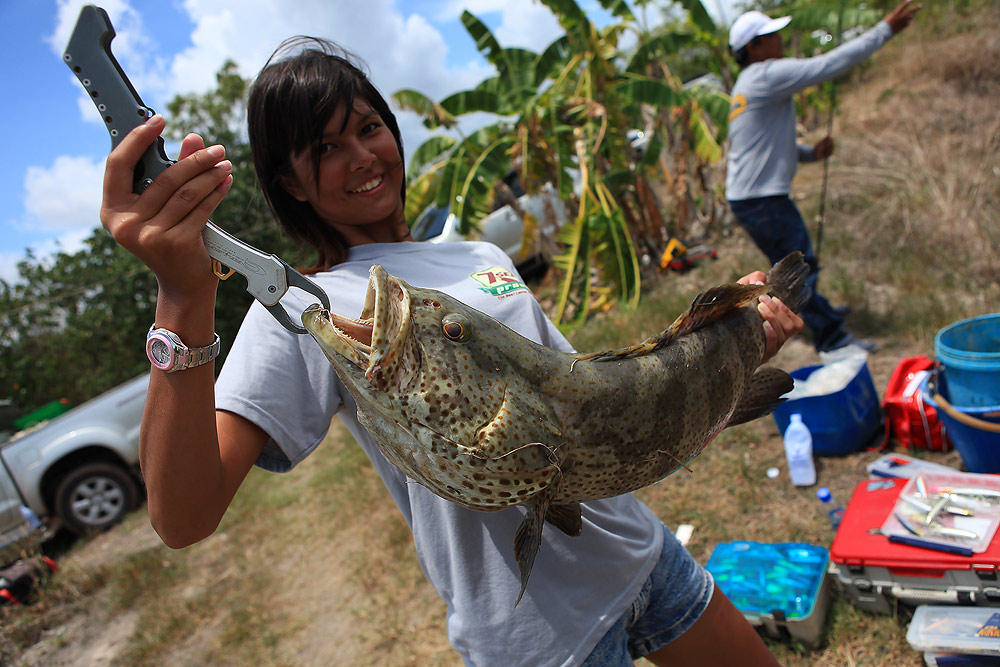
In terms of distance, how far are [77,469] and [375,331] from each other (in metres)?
9.05

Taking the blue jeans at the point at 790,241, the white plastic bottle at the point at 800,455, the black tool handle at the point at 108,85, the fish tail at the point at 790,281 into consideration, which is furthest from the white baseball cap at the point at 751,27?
the black tool handle at the point at 108,85

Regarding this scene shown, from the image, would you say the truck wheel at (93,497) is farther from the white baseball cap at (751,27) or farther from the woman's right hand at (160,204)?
the white baseball cap at (751,27)

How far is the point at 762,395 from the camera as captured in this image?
1.85 m

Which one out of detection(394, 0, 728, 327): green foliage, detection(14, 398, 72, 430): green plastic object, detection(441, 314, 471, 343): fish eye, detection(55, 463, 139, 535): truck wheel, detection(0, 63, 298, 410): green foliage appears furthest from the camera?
detection(0, 63, 298, 410): green foliage

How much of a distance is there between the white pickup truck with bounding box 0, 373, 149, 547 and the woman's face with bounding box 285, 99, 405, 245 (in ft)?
26.4

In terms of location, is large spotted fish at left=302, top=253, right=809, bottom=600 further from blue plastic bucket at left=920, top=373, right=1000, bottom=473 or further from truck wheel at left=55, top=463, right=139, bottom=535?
truck wheel at left=55, top=463, right=139, bottom=535

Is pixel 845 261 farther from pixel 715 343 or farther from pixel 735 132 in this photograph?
pixel 715 343

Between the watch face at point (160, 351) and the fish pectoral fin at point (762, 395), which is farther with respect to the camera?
the fish pectoral fin at point (762, 395)

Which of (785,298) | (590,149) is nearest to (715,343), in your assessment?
(785,298)

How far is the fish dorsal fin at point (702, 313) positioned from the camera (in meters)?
1.51

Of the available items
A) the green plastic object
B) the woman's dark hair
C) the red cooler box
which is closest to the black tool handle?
the woman's dark hair

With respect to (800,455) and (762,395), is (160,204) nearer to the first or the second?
(762,395)

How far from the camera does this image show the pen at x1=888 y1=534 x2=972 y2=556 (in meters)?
2.92

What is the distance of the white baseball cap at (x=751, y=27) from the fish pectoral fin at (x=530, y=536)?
5.75 metres
